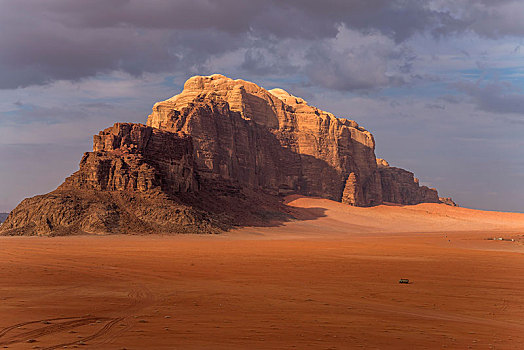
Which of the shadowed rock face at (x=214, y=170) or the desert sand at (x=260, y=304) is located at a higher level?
the shadowed rock face at (x=214, y=170)

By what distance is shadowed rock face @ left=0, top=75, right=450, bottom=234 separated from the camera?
56344 millimetres

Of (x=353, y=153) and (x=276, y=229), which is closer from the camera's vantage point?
(x=276, y=229)

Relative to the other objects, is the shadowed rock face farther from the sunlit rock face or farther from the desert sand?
the desert sand

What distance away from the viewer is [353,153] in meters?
125

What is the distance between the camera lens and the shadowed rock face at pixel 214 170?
Answer: 56344mm

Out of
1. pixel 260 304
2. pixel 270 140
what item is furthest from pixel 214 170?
pixel 260 304

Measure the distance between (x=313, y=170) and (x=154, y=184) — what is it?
55528 mm

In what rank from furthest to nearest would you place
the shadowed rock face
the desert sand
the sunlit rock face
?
the sunlit rock face
the shadowed rock face
the desert sand

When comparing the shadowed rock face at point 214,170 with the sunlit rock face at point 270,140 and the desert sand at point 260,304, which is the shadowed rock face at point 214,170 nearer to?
the sunlit rock face at point 270,140

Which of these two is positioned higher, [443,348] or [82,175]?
[82,175]

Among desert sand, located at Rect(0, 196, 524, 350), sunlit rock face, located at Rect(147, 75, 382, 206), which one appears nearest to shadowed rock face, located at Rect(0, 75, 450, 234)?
sunlit rock face, located at Rect(147, 75, 382, 206)

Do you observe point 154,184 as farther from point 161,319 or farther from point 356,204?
point 356,204

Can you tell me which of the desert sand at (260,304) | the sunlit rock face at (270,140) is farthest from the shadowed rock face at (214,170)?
the desert sand at (260,304)

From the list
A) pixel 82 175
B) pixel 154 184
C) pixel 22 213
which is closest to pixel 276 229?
pixel 154 184
